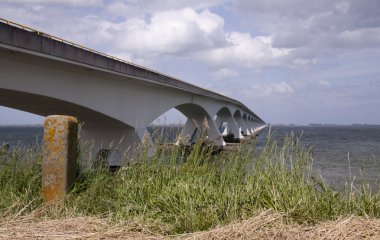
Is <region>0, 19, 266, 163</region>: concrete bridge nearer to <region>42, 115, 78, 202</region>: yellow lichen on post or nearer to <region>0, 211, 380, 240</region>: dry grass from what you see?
<region>42, 115, 78, 202</region>: yellow lichen on post

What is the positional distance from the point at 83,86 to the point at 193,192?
10669mm

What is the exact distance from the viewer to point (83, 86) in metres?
14.8

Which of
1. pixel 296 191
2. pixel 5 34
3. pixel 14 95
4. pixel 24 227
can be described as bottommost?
pixel 24 227

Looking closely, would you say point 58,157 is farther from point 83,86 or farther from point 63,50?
point 83,86

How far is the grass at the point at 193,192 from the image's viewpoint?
14.8 feet

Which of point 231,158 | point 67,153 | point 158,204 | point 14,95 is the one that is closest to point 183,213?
point 158,204

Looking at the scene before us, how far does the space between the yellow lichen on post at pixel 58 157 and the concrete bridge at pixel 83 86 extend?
1424 mm

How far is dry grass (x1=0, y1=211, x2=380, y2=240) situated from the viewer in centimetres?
372

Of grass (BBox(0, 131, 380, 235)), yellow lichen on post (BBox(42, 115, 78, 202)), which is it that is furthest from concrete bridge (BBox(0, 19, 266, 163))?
yellow lichen on post (BBox(42, 115, 78, 202))

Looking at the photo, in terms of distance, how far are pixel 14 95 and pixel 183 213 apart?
978 cm

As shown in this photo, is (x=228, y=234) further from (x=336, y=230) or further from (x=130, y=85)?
(x=130, y=85)

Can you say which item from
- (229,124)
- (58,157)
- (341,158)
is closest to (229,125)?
(229,124)

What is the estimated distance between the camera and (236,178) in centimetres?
554

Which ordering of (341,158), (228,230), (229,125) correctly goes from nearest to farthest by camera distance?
(228,230), (341,158), (229,125)
